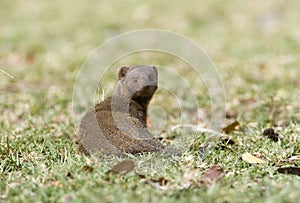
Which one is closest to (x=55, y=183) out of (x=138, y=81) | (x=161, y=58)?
(x=138, y=81)

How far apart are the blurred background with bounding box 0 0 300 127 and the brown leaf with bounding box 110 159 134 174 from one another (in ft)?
6.39

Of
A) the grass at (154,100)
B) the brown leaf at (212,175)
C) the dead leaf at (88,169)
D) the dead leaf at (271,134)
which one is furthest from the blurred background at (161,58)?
the dead leaf at (88,169)

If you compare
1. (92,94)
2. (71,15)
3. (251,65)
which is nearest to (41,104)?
(92,94)

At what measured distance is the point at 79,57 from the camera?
7.53 meters

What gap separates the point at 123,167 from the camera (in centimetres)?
316

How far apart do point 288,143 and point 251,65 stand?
306 centimetres

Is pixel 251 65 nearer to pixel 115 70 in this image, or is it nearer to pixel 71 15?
pixel 115 70

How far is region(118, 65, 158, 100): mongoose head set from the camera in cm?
375

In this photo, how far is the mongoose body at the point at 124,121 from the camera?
3543 millimetres

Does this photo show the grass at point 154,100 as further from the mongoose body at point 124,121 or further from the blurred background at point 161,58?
the mongoose body at point 124,121

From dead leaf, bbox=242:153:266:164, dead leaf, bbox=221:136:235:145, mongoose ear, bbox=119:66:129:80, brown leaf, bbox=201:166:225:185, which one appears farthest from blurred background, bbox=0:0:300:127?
brown leaf, bbox=201:166:225:185

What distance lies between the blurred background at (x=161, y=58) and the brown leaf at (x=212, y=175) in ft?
5.41

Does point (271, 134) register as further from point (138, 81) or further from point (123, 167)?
point (123, 167)

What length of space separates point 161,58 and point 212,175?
470cm
